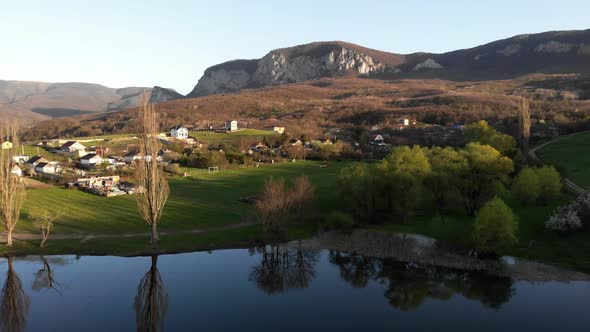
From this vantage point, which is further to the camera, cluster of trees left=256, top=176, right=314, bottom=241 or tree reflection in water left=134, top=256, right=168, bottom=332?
cluster of trees left=256, top=176, right=314, bottom=241

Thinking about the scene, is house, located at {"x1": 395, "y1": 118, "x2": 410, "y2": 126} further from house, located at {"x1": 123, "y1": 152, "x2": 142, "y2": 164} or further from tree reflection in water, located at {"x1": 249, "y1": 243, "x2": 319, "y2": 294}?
tree reflection in water, located at {"x1": 249, "y1": 243, "x2": 319, "y2": 294}

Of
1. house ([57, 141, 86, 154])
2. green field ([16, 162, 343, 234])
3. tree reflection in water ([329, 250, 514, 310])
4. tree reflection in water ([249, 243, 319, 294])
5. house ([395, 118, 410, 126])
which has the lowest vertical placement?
tree reflection in water ([329, 250, 514, 310])

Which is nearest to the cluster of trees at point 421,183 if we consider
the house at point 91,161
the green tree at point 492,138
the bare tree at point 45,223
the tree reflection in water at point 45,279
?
the green tree at point 492,138

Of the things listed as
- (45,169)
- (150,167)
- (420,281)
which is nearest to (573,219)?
(420,281)

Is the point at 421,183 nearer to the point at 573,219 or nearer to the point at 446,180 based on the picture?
the point at 446,180

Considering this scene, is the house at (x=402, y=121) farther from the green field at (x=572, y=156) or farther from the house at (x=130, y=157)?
the house at (x=130, y=157)

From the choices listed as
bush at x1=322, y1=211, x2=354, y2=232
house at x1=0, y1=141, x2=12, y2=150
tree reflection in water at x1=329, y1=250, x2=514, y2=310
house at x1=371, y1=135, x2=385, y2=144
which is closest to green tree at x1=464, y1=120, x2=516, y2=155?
bush at x1=322, y1=211, x2=354, y2=232

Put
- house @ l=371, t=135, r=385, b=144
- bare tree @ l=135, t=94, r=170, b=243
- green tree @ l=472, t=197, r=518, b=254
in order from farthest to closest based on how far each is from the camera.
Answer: house @ l=371, t=135, r=385, b=144
bare tree @ l=135, t=94, r=170, b=243
green tree @ l=472, t=197, r=518, b=254
